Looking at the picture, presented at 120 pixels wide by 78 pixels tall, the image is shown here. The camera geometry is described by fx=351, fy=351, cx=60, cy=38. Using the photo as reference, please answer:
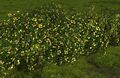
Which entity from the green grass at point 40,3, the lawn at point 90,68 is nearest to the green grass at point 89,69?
the lawn at point 90,68

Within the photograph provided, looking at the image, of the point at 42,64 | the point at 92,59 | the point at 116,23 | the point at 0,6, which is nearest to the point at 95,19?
the point at 116,23

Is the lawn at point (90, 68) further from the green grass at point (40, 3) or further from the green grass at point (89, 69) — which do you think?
the green grass at point (40, 3)

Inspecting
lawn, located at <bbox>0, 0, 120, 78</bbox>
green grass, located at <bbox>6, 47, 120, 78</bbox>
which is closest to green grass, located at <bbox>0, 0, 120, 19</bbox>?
lawn, located at <bbox>0, 0, 120, 78</bbox>

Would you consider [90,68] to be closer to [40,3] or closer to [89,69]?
[89,69]

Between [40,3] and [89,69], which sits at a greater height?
[40,3]

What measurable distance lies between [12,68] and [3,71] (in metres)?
1.08

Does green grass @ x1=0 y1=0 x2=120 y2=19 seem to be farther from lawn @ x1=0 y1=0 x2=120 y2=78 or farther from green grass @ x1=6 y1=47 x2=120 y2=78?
green grass @ x1=6 y1=47 x2=120 y2=78

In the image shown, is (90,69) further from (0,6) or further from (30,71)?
(0,6)

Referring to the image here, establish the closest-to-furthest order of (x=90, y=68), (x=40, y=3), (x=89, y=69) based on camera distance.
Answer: (x=89, y=69) → (x=90, y=68) → (x=40, y=3)

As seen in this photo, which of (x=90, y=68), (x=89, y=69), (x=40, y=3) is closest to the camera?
(x=89, y=69)

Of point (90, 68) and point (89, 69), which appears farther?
point (90, 68)

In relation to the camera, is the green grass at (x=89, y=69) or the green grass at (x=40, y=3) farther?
the green grass at (x=40, y=3)

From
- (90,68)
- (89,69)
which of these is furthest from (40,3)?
(89,69)

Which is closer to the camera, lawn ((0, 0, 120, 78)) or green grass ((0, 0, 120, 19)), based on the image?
lawn ((0, 0, 120, 78))
